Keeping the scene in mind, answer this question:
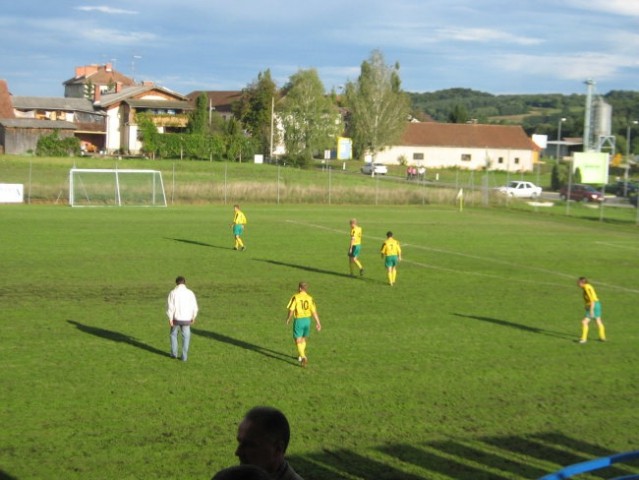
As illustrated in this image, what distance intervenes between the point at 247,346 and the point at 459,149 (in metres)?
96.6

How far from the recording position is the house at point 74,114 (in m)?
99.3

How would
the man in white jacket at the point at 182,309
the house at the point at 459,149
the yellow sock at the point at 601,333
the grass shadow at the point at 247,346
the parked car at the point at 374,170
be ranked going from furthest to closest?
the house at the point at 459,149 < the parked car at the point at 374,170 < the yellow sock at the point at 601,333 < the grass shadow at the point at 247,346 < the man in white jacket at the point at 182,309

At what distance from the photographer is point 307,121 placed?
309 ft

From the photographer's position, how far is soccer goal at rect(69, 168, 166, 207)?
54.8 metres

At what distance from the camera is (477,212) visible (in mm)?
57625

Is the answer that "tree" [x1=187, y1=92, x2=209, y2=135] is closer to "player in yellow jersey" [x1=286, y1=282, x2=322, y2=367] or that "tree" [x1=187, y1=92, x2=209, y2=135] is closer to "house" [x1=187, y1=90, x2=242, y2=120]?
"house" [x1=187, y1=90, x2=242, y2=120]

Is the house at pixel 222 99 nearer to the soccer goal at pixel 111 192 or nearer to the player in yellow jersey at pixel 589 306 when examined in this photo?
the soccer goal at pixel 111 192

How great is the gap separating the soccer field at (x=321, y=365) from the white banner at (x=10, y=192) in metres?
21.5

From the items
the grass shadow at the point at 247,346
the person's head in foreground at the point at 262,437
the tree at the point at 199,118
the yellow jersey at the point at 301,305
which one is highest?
the tree at the point at 199,118

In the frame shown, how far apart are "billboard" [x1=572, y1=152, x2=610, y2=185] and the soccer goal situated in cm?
2613

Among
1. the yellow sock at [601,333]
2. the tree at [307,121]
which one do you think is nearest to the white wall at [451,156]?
the tree at [307,121]

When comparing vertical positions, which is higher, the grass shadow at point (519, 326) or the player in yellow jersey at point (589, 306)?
the player in yellow jersey at point (589, 306)

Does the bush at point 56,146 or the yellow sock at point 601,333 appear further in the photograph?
the bush at point 56,146

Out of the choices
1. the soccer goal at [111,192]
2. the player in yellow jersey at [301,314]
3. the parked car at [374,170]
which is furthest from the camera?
the parked car at [374,170]
